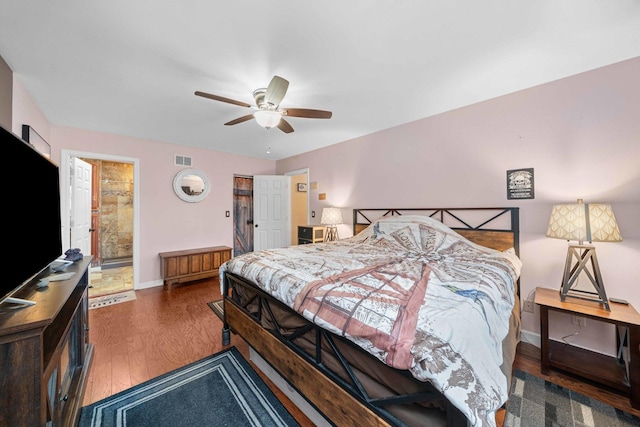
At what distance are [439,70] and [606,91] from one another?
133 centimetres

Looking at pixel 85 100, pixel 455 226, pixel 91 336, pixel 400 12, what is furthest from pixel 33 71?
pixel 455 226

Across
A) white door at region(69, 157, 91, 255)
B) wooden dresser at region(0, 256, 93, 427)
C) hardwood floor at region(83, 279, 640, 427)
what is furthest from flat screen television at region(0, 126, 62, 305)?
white door at region(69, 157, 91, 255)

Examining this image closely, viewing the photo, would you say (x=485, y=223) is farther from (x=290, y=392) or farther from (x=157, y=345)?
(x=157, y=345)

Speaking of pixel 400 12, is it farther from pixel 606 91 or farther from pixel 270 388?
pixel 270 388

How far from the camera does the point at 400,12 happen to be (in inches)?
55.4

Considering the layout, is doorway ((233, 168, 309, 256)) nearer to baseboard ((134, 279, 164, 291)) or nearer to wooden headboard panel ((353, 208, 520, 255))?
baseboard ((134, 279, 164, 291))

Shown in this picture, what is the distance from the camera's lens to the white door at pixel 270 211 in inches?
196

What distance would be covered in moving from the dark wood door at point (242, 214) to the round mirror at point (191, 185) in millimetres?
733

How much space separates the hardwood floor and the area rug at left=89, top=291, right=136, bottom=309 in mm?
160

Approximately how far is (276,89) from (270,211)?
345 cm

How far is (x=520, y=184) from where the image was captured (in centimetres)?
231

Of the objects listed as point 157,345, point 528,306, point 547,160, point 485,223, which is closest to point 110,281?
point 157,345

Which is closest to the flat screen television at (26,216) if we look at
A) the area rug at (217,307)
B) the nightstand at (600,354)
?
the area rug at (217,307)

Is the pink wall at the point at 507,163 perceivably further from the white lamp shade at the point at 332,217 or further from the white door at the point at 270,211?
the white door at the point at 270,211
